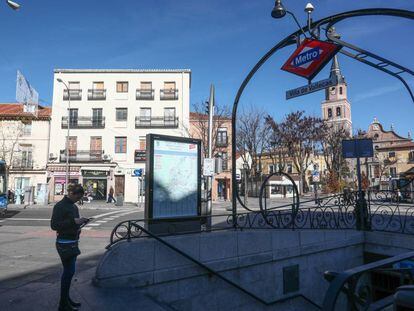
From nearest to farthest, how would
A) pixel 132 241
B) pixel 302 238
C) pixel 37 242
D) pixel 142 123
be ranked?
pixel 132 241 → pixel 302 238 → pixel 37 242 → pixel 142 123

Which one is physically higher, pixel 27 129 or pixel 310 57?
pixel 27 129

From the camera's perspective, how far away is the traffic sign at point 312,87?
8.26 metres

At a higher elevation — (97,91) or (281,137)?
(97,91)

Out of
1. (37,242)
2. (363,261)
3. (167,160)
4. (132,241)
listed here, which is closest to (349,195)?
(363,261)

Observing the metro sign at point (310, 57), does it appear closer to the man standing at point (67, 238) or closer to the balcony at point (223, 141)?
the man standing at point (67, 238)

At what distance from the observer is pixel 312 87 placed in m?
8.63

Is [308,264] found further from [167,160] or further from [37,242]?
[37,242]

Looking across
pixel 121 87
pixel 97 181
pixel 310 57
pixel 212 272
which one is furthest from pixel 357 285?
pixel 121 87

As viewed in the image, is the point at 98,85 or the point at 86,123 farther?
the point at 98,85

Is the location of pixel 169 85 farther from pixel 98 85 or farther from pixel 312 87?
pixel 312 87

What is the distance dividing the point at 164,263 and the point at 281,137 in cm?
3882

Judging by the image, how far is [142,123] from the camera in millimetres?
42375

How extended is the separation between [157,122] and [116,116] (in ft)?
16.0

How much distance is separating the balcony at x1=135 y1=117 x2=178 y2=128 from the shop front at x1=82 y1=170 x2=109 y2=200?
7068 mm
